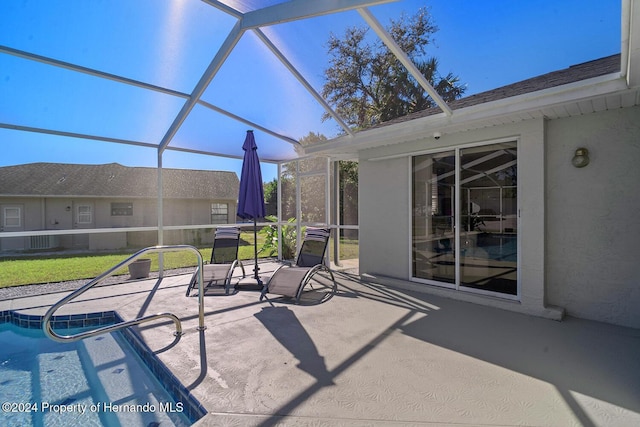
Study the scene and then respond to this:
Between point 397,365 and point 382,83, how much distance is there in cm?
1369

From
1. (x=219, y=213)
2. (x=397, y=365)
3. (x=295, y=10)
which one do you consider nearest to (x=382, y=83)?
(x=295, y=10)

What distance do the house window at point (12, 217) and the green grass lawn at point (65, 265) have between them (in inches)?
92.6

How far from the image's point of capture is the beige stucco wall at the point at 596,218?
4203 millimetres

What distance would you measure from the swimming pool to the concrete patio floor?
0.23 metres

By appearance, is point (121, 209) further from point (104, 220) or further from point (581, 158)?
point (581, 158)

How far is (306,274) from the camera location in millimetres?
5895

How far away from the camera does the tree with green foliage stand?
36.9ft

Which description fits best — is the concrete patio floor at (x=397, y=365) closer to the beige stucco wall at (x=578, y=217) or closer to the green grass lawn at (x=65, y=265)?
the beige stucco wall at (x=578, y=217)

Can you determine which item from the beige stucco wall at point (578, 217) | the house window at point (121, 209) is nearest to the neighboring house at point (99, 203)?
the house window at point (121, 209)

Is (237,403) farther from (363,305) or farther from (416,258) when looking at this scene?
(416,258)

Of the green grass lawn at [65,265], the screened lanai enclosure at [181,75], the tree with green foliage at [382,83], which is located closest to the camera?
the screened lanai enclosure at [181,75]

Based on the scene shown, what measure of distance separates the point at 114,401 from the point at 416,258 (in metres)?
5.29

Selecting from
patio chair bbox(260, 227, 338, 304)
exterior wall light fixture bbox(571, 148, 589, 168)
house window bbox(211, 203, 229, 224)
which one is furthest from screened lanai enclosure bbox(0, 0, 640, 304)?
house window bbox(211, 203, 229, 224)

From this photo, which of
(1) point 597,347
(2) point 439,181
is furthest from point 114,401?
(2) point 439,181
